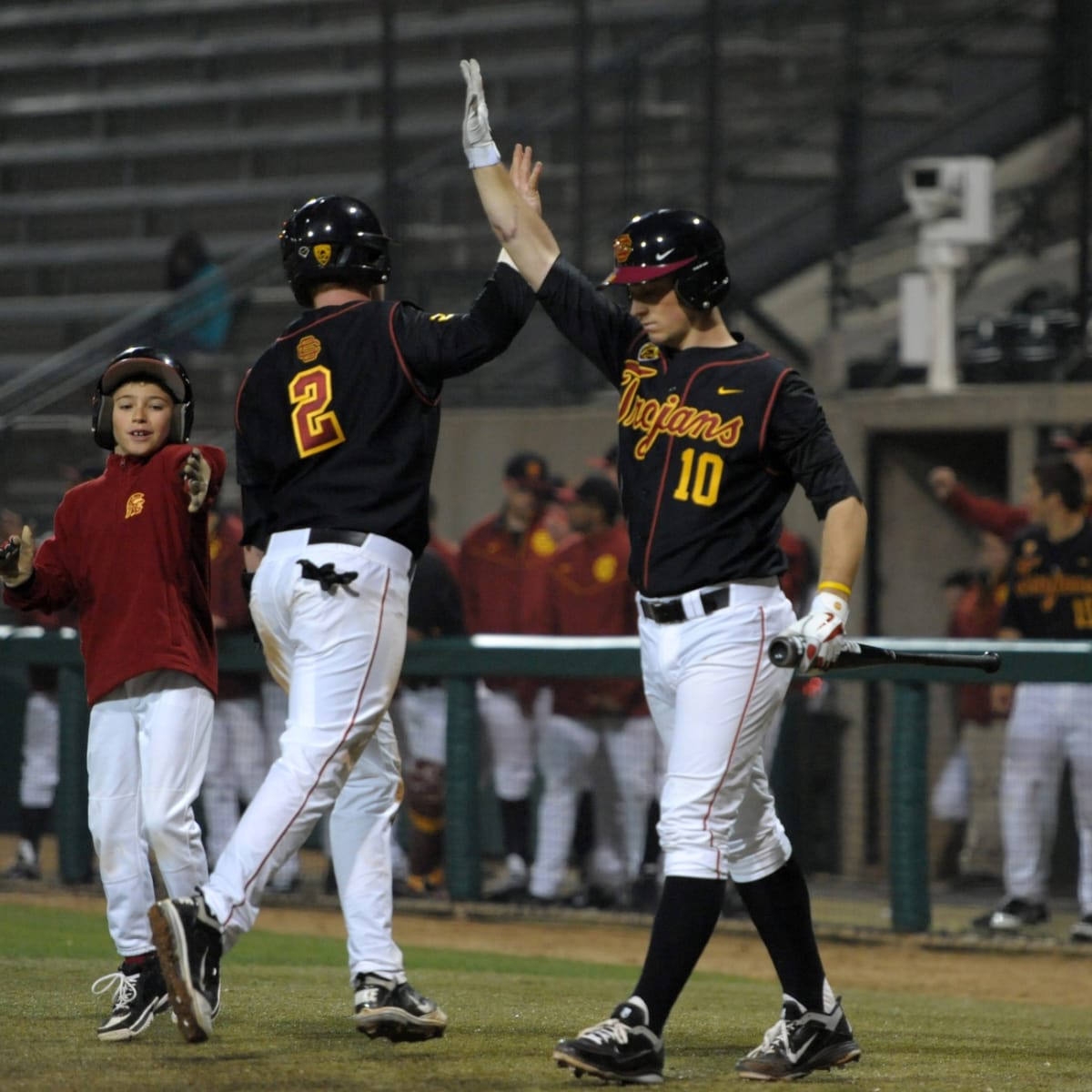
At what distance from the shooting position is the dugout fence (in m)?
7.79

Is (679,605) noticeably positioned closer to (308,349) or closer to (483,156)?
(308,349)

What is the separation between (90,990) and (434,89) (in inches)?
444

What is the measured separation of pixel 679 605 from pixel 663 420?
0.40 m

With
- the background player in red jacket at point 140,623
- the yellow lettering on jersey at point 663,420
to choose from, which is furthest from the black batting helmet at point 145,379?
the yellow lettering on jersey at point 663,420

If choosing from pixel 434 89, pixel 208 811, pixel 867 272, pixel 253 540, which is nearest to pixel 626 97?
pixel 867 272

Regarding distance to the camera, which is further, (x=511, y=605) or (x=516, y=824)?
(x=511, y=605)

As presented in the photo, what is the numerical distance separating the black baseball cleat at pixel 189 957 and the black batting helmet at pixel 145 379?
1.27 meters

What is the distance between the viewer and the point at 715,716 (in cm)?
407

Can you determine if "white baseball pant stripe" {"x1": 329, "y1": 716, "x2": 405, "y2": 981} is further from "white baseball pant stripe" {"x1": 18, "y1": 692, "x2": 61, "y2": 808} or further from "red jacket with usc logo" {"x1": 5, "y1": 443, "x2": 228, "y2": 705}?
"white baseball pant stripe" {"x1": 18, "y1": 692, "x2": 61, "y2": 808}

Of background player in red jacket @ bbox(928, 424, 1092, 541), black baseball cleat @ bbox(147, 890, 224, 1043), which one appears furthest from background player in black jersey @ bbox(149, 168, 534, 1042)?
background player in red jacket @ bbox(928, 424, 1092, 541)

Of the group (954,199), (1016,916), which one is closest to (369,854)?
(1016,916)

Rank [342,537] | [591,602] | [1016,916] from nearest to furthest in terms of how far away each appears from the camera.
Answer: [342,537] < [1016,916] < [591,602]

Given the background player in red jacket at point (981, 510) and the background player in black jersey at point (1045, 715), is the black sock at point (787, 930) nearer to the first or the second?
the background player in black jersey at point (1045, 715)

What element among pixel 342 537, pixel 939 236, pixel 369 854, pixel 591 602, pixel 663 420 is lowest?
pixel 369 854
